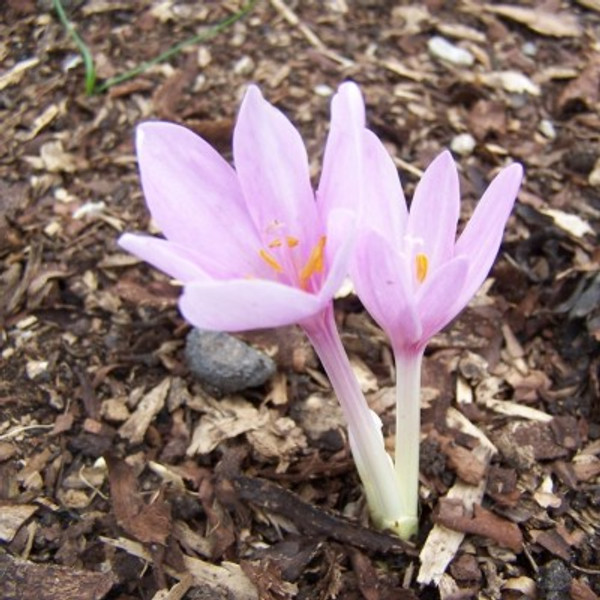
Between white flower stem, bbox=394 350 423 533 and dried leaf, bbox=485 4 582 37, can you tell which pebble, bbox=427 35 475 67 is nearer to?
dried leaf, bbox=485 4 582 37

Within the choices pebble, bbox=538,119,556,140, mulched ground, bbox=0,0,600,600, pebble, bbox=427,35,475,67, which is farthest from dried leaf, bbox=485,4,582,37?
pebble, bbox=538,119,556,140

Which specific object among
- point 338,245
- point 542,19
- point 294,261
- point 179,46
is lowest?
point 542,19

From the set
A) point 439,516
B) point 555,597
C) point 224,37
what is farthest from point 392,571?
point 224,37

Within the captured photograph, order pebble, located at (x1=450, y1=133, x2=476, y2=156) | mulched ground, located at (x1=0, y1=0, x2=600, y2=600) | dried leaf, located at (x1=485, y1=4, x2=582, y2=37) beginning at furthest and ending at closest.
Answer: dried leaf, located at (x1=485, y1=4, x2=582, y2=37) < pebble, located at (x1=450, y1=133, x2=476, y2=156) < mulched ground, located at (x1=0, y1=0, x2=600, y2=600)

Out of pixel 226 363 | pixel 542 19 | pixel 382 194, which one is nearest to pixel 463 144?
pixel 542 19

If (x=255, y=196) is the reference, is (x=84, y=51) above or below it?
below

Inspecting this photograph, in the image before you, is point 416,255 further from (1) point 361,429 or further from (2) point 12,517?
(2) point 12,517

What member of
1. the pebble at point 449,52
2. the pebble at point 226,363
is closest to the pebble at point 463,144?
the pebble at point 449,52
